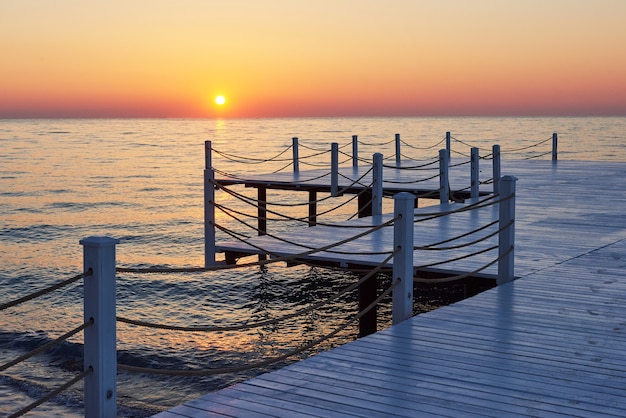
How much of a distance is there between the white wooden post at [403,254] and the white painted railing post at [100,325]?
3.36 metres

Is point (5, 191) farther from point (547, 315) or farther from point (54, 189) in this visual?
point (547, 315)

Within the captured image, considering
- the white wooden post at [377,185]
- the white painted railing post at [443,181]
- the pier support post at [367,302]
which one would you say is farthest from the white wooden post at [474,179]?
the pier support post at [367,302]

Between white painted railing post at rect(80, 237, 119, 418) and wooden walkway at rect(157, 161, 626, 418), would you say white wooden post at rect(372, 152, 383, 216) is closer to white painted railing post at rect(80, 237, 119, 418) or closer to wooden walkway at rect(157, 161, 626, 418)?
wooden walkway at rect(157, 161, 626, 418)

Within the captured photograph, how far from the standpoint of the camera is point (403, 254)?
791 cm

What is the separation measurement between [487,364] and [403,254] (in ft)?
5.40

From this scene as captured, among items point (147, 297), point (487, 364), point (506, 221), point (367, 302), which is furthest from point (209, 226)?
point (487, 364)

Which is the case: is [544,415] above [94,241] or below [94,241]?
below

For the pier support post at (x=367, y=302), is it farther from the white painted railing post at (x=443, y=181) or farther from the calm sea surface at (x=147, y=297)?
the white painted railing post at (x=443, y=181)

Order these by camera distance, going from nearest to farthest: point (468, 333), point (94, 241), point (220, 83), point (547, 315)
Answer: 1. point (94, 241)
2. point (468, 333)
3. point (547, 315)
4. point (220, 83)

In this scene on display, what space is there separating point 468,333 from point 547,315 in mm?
1061

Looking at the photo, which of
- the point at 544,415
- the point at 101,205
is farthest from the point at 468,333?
the point at 101,205

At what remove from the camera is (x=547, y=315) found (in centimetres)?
812

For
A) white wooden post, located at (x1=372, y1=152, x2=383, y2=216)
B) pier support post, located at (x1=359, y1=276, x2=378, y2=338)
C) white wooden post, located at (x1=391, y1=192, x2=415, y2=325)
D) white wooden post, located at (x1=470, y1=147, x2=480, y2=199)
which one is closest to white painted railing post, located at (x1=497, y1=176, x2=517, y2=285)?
white wooden post, located at (x1=391, y1=192, x2=415, y2=325)

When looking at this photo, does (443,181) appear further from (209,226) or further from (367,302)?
(367,302)
